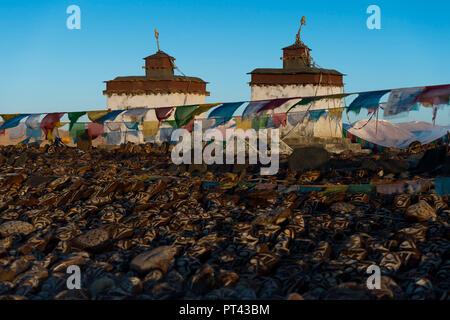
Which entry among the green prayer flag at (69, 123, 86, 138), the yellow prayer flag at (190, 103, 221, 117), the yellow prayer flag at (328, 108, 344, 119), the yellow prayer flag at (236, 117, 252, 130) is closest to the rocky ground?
the yellow prayer flag at (328, 108, 344, 119)

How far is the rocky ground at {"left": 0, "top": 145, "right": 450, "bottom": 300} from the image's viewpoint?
4414 millimetres

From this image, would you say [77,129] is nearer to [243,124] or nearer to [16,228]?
[243,124]

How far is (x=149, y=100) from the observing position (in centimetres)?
2445

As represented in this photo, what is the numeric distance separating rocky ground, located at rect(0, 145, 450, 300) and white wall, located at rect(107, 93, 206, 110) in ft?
47.9

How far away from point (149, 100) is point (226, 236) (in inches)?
774

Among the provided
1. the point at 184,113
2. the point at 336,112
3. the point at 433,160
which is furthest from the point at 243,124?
the point at 433,160

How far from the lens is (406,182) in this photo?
25.3ft

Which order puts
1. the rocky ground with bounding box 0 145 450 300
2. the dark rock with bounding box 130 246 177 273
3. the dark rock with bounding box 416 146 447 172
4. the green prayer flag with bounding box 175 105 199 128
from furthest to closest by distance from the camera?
the green prayer flag with bounding box 175 105 199 128
the dark rock with bounding box 416 146 447 172
the dark rock with bounding box 130 246 177 273
the rocky ground with bounding box 0 145 450 300

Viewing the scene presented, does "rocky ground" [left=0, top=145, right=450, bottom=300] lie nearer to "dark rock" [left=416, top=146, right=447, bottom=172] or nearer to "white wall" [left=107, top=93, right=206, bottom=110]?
"dark rock" [left=416, top=146, right=447, bottom=172]

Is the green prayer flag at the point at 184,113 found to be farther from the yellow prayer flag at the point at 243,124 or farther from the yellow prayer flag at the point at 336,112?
the yellow prayer flag at the point at 336,112

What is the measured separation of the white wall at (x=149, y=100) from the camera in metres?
24.3

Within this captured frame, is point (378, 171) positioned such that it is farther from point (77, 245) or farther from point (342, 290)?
point (77, 245)

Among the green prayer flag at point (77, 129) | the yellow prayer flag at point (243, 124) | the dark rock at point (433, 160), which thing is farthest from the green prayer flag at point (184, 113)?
the dark rock at point (433, 160)
